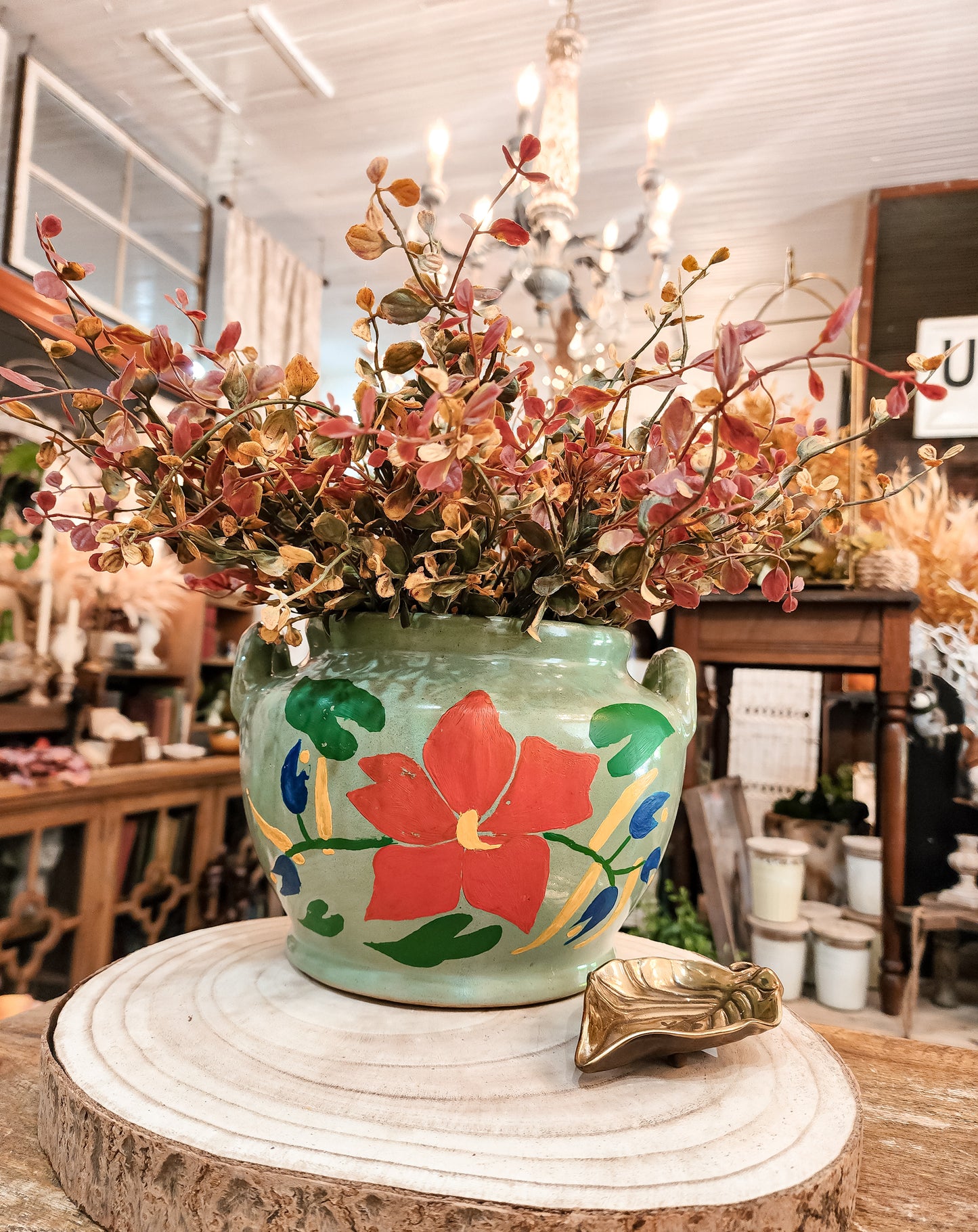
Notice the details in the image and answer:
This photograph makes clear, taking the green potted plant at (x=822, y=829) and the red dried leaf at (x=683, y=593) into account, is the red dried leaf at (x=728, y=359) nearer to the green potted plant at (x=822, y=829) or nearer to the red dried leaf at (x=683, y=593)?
the red dried leaf at (x=683, y=593)

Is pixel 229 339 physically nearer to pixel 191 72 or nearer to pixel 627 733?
pixel 627 733

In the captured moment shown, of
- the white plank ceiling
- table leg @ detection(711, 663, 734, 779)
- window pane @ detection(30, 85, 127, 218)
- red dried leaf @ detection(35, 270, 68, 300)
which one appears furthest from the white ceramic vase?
window pane @ detection(30, 85, 127, 218)

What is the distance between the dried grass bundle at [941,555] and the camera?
79.9 inches

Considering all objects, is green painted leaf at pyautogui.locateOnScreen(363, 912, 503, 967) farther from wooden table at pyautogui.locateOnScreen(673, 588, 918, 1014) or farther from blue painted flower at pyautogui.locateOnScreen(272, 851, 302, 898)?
wooden table at pyautogui.locateOnScreen(673, 588, 918, 1014)

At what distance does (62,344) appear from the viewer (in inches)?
17.1

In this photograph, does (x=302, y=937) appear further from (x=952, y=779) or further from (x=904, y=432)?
(x=904, y=432)

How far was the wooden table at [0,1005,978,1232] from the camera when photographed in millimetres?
403

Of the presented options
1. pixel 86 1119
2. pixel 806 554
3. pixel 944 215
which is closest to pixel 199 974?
pixel 86 1119

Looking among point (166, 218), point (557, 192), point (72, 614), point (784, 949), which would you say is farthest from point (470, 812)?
point (166, 218)

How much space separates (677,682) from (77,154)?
3.25 metres

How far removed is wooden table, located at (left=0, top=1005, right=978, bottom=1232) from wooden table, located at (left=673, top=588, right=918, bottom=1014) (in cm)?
104

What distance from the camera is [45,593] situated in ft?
6.77

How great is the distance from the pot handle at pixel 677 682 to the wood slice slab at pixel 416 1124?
215mm

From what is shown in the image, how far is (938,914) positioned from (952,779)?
1.96ft
